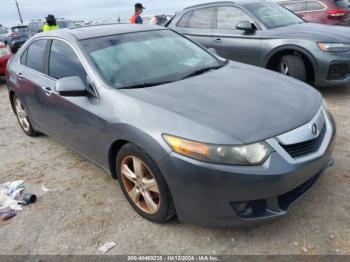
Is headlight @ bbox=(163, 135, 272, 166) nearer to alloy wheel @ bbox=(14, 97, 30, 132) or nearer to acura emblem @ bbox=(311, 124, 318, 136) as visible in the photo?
acura emblem @ bbox=(311, 124, 318, 136)

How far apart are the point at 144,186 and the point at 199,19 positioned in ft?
16.0

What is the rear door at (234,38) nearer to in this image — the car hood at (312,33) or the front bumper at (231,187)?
the car hood at (312,33)

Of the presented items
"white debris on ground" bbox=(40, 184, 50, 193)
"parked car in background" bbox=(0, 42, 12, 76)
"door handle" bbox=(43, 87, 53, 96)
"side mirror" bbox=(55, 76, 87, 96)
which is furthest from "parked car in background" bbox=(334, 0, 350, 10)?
"parked car in background" bbox=(0, 42, 12, 76)

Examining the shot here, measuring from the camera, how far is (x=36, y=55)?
410cm

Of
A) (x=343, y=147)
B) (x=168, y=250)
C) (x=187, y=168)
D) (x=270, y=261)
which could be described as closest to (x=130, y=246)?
(x=168, y=250)

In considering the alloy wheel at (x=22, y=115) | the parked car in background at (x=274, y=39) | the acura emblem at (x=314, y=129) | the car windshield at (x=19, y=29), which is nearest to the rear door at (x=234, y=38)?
the parked car in background at (x=274, y=39)

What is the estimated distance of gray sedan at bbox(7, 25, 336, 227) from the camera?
2131mm

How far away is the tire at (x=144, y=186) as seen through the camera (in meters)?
2.41

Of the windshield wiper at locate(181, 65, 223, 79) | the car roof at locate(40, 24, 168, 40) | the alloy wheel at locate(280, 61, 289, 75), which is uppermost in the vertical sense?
the car roof at locate(40, 24, 168, 40)

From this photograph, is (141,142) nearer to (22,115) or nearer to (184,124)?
(184,124)

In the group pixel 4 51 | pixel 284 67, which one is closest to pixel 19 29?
pixel 4 51

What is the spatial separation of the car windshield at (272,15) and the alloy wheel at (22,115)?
4065 millimetres

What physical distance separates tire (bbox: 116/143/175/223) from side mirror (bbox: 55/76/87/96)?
0.65m

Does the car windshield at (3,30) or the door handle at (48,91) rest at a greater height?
the door handle at (48,91)
